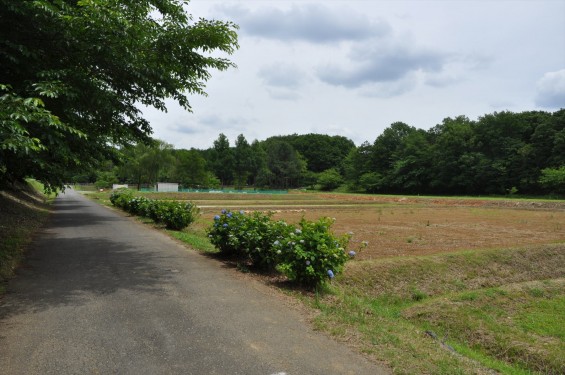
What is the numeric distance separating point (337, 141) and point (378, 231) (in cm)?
13353

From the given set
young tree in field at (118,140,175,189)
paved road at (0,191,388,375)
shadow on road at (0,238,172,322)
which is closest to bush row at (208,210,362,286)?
paved road at (0,191,388,375)

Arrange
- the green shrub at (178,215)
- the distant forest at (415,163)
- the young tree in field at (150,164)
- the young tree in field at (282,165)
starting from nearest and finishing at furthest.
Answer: the green shrub at (178,215)
the distant forest at (415,163)
the young tree in field at (150,164)
the young tree in field at (282,165)

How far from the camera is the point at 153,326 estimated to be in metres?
4.92

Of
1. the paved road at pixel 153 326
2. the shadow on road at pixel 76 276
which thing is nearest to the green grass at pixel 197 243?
the shadow on road at pixel 76 276

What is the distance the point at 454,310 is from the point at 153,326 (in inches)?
228

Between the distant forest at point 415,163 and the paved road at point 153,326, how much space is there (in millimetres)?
35735

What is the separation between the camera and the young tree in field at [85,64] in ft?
17.7

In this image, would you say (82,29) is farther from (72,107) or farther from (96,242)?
(96,242)

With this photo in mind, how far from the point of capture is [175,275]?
7781mm

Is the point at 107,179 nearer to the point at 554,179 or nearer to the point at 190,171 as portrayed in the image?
the point at 190,171

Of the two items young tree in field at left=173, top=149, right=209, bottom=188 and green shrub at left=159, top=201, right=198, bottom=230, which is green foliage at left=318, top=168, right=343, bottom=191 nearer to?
young tree in field at left=173, top=149, right=209, bottom=188

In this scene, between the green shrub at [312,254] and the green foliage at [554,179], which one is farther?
the green foliage at [554,179]

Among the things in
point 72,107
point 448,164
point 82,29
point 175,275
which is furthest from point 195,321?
point 448,164

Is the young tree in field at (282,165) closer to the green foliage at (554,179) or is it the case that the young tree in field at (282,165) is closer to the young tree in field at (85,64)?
the green foliage at (554,179)
